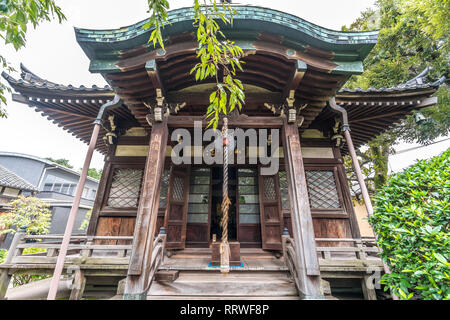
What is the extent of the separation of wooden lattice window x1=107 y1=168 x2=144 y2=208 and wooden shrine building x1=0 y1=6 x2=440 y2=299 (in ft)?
0.09

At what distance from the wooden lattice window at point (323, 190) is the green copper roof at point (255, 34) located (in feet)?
9.65

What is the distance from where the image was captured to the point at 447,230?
1.87 meters

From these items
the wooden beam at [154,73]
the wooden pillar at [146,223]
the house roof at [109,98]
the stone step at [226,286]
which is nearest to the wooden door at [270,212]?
the stone step at [226,286]

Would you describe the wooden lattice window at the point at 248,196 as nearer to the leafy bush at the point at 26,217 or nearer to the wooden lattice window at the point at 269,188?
the wooden lattice window at the point at 269,188

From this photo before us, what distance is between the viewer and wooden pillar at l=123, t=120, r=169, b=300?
2.68 metres

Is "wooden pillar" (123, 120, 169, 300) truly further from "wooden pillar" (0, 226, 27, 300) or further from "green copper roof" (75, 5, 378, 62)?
"wooden pillar" (0, 226, 27, 300)

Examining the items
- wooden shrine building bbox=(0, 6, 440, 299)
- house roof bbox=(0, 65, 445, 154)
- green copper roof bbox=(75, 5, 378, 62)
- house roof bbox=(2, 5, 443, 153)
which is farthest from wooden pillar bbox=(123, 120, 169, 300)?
house roof bbox=(0, 65, 445, 154)

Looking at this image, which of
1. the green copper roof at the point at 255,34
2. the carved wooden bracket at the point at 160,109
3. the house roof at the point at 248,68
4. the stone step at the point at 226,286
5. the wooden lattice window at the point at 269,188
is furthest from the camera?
the wooden lattice window at the point at 269,188

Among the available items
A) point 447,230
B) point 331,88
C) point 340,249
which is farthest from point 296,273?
point 331,88

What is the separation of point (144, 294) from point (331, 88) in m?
4.53

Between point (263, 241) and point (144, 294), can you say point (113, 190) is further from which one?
point (263, 241)

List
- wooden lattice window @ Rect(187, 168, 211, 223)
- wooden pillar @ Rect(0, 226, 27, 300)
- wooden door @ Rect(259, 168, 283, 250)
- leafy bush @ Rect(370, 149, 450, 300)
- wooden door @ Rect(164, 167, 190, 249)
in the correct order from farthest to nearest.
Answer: wooden lattice window @ Rect(187, 168, 211, 223)
wooden door @ Rect(259, 168, 283, 250)
wooden door @ Rect(164, 167, 190, 249)
wooden pillar @ Rect(0, 226, 27, 300)
leafy bush @ Rect(370, 149, 450, 300)

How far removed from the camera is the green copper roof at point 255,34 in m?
2.96

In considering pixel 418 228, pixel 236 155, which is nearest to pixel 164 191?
pixel 236 155
